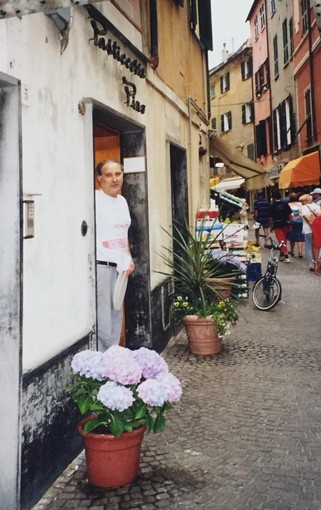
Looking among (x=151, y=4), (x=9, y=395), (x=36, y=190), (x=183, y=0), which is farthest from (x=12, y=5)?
(x=183, y=0)

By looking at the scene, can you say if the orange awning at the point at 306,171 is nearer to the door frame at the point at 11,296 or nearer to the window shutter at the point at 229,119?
the door frame at the point at 11,296

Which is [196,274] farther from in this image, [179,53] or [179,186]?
[179,53]

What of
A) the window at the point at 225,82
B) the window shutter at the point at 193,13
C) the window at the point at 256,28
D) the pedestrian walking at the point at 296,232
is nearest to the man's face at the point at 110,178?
the window shutter at the point at 193,13

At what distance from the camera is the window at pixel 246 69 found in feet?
121

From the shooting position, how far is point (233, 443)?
4.04m

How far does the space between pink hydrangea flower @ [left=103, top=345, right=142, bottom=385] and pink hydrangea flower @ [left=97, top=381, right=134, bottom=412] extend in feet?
0.19

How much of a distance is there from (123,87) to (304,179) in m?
15.3

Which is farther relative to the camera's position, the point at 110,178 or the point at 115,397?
the point at 110,178

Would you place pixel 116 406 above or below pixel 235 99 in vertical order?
below

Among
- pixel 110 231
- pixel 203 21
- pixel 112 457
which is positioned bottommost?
pixel 112 457

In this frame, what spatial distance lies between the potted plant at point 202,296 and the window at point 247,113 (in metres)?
31.7

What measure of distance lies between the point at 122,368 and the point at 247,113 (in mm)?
36070

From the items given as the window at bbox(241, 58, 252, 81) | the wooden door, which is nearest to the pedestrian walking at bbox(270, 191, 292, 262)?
the wooden door

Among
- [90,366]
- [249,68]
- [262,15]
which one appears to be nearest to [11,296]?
[90,366]
